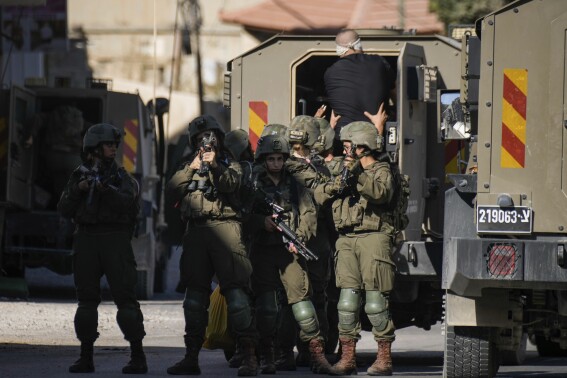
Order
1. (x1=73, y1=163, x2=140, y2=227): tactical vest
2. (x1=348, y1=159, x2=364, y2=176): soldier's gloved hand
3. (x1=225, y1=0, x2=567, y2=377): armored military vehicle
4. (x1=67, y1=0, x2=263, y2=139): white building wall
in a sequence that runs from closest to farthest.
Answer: (x1=225, y1=0, x2=567, y2=377): armored military vehicle
(x1=73, y1=163, x2=140, y2=227): tactical vest
(x1=348, y1=159, x2=364, y2=176): soldier's gloved hand
(x1=67, y1=0, x2=263, y2=139): white building wall

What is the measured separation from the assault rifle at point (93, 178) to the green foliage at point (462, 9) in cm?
1914

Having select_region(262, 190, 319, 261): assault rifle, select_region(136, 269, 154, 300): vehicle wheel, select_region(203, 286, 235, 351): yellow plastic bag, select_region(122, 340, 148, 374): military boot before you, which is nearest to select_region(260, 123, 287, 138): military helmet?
select_region(262, 190, 319, 261): assault rifle

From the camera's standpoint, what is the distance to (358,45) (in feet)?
42.6

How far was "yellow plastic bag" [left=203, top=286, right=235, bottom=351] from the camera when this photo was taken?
40.0 feet

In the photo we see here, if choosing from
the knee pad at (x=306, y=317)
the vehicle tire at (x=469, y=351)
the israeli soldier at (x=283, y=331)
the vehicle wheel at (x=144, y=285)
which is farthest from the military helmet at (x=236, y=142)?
the vehicle wheel at (x=144, y=285)

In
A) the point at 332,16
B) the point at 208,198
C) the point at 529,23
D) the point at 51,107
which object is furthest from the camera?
the point at 332,16

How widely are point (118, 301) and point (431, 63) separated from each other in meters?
3.44

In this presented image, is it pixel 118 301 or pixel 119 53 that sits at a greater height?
pixel 119 53

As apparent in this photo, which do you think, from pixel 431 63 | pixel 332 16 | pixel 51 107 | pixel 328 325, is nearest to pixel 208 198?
pixel 328 325

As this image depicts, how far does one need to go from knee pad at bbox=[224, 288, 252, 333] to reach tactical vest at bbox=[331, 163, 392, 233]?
3.08 ft

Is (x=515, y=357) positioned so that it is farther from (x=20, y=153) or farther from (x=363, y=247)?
(x=20, y=153)

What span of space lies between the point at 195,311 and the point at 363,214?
140 cm

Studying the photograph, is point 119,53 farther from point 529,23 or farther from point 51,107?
point 529,23

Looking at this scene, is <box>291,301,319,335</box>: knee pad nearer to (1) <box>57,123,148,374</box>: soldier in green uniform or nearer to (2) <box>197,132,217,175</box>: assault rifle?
(1) <box>57,123,148,374</box>: soldier in green uniform
